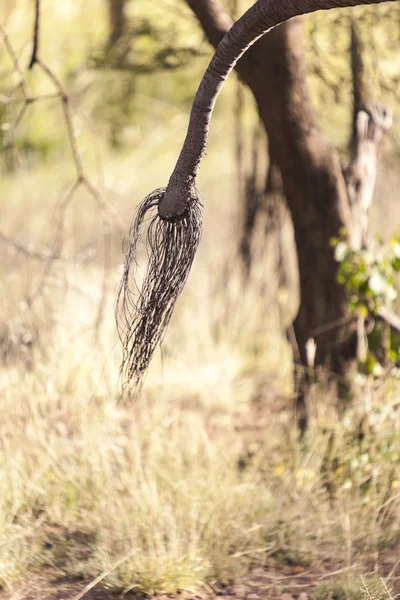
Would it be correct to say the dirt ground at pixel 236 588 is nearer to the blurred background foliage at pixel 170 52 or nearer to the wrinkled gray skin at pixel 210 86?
the wrinkled gray skin at pixel 210 86

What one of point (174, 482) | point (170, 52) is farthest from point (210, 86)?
point (170, 52)

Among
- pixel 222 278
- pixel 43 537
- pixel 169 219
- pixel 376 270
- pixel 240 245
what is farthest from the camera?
pixel 222 278

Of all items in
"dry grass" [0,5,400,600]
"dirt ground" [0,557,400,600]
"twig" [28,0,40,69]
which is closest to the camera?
"dirt ground" [0,557,400,600]

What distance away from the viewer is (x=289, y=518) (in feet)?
11.0

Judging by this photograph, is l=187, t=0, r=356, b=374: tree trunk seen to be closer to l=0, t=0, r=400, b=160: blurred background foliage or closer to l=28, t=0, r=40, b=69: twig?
l=28, t=0, r=40, b=69: twig

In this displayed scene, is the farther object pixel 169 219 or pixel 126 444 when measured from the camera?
pixel 126 444

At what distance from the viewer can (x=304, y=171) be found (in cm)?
397

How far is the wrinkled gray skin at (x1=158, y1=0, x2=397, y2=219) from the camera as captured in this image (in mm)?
2094

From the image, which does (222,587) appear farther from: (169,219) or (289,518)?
(169,219)

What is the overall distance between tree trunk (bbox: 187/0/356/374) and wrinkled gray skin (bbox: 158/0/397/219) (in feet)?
5.21

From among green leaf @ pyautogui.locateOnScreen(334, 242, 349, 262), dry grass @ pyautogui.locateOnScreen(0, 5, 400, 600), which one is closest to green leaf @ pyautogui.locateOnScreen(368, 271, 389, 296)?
green leaf @ pyautogui.locateOnScreen(334, 242, 349, 262)

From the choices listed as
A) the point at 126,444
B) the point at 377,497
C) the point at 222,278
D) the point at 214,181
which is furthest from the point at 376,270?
the point at 214,181

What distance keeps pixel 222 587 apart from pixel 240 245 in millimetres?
3624

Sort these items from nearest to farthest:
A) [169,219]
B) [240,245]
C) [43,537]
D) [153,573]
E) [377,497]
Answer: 1. [169,219]
2. [153,573]
3. [43,537]
4. [377,497]
5. [240,245]
